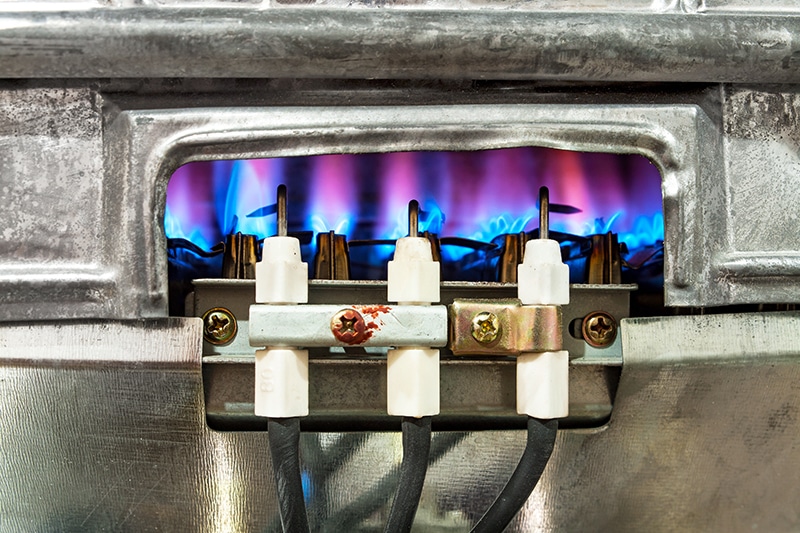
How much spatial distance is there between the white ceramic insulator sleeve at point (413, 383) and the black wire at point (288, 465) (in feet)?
0.32

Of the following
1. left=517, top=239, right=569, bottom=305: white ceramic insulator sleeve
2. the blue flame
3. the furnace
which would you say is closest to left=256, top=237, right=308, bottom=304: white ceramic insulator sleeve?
the furnace

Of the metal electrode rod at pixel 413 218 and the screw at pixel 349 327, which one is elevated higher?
→ the metal electrode rod at pixel 413 218

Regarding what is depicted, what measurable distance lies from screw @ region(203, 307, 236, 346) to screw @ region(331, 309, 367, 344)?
14cm

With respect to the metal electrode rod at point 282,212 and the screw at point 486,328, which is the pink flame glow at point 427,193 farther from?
the screw at point 486,328

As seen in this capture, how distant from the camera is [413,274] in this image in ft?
1.97

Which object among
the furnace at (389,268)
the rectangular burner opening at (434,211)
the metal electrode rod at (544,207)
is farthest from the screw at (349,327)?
the metal electrode rod at (544,207)

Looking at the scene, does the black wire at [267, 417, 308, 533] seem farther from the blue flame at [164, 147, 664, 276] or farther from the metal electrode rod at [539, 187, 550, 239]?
the metal electrode rod at [539, 187, 550, 239]

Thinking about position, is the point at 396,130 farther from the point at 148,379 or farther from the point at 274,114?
the point at 148,379

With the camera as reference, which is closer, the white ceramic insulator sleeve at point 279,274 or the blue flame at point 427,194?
the white ceramic insulator sleeve at point 279,274

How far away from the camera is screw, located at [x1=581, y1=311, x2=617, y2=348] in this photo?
0.70 metres

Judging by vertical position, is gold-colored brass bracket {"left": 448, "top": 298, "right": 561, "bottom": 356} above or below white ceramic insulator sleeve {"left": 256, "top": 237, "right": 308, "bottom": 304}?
below

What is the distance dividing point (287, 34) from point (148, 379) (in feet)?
1.18

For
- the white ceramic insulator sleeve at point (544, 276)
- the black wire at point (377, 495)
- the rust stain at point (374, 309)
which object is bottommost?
the black wire at point (377, 495)

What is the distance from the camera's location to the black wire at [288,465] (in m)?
0.60
